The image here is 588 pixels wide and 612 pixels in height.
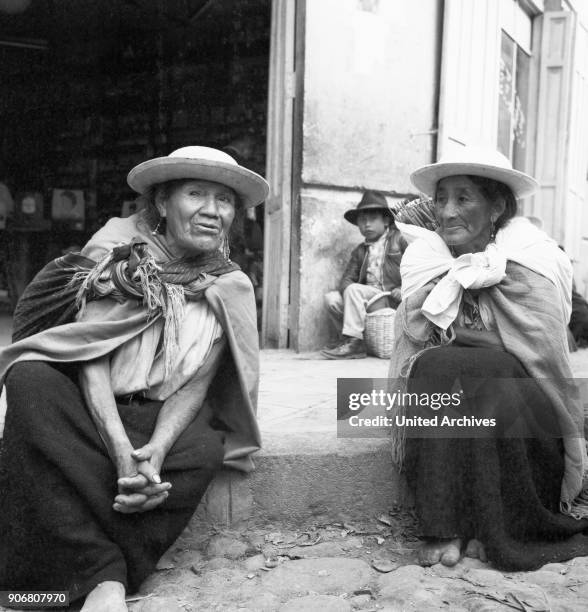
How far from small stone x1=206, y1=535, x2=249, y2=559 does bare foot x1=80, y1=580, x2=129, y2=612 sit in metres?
0.55

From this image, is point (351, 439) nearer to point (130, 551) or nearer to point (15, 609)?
point (130, 551)

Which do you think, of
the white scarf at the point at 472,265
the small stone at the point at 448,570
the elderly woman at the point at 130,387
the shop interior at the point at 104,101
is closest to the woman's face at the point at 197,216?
the elderly woman at the point at 130,387

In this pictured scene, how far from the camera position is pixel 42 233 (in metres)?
9.47

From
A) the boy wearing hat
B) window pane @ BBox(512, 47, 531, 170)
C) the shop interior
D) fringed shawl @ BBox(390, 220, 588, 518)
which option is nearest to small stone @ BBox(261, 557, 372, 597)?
fringed shawl @ BBox(390, 220, 588, 518)

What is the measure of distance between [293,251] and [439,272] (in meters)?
2.83

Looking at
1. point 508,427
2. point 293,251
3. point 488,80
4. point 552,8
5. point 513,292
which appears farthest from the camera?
point 552,8

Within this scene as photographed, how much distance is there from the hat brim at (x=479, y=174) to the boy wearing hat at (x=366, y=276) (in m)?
2.55

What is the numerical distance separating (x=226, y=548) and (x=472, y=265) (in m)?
1.34

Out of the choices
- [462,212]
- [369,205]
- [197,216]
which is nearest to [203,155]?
[197,216]

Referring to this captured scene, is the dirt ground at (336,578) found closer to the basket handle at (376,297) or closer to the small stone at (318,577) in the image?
the small stone at (318,577)

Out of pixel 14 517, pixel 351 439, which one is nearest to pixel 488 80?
pixel 351 439

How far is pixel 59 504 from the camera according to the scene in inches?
80.0

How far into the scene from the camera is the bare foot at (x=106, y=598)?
1.94 m

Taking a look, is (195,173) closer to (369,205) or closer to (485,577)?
(485,577)
